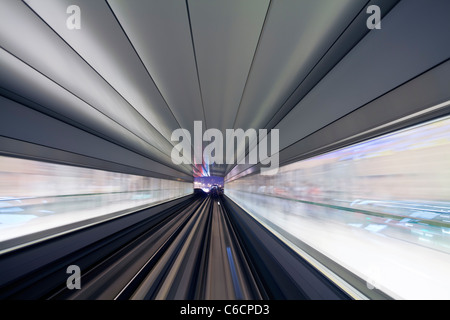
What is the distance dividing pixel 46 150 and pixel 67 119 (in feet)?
1.88

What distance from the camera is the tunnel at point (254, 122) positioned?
803 millimetres

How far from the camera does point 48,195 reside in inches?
82.7

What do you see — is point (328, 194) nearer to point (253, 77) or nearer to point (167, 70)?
point (253, 77)

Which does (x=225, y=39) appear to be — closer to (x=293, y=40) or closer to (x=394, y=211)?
(x=293, y=40)

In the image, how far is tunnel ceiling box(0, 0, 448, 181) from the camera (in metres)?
0.97

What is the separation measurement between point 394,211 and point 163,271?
2613mm

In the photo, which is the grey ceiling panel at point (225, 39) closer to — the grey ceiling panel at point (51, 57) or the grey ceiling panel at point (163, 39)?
the grey ceiling panel at point (163, 39)

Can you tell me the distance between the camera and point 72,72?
1.45 meters

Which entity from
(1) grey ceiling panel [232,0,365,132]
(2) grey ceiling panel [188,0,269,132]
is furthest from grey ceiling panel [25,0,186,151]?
(1) grey ceiling panel [232,0,365,132]

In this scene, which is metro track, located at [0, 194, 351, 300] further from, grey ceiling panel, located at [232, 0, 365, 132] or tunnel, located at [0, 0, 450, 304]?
grey ceiling panel, located at [232, 0, 365, 132]

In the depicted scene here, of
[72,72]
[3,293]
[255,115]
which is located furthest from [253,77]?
[3,293]

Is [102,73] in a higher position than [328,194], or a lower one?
higher

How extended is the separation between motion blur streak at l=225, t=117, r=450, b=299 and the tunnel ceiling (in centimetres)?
43

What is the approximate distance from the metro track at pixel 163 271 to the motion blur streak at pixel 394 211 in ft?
1.23
